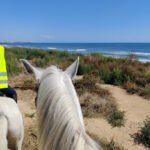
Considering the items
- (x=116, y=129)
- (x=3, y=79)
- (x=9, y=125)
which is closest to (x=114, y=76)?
(x=116, y=129)

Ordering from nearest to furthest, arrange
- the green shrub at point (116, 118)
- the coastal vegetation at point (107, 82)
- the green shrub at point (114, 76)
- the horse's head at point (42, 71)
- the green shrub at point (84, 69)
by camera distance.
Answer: the horse's head at point (42, 71)
the green shrub at point (116, 118)
the coastal vegetation at point (107, 82)
the green shrub at point (114, 76)
the green shrub at point (84, 69)

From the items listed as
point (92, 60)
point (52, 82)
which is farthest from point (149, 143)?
point (92, 60)

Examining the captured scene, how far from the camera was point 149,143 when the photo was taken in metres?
6.14

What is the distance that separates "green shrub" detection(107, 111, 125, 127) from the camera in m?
7.09

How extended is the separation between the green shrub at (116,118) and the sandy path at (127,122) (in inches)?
4.2

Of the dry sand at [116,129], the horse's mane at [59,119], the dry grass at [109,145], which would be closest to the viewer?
the horse's mane at [59,119]

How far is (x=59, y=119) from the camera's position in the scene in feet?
6.27

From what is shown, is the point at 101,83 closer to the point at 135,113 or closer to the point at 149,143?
the point at 135,113

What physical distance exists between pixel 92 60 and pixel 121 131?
29.6ft

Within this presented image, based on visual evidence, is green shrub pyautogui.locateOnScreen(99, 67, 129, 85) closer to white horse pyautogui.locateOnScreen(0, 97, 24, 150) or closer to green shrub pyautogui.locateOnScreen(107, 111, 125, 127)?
green shrub pyautogui.locateOnScreen(107, 111, 125, 127)

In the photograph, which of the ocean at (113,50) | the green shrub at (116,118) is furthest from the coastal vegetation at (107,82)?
the ocean at (113,50)

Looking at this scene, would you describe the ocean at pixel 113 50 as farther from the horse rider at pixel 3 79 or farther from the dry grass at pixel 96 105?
the horse rider at pixel 3 79

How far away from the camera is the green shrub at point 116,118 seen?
23.3 feet

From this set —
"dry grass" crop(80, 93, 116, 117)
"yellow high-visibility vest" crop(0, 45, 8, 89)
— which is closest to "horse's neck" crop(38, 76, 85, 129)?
"yellow high-visibility vest" crop(0, 45, 8, 89)
